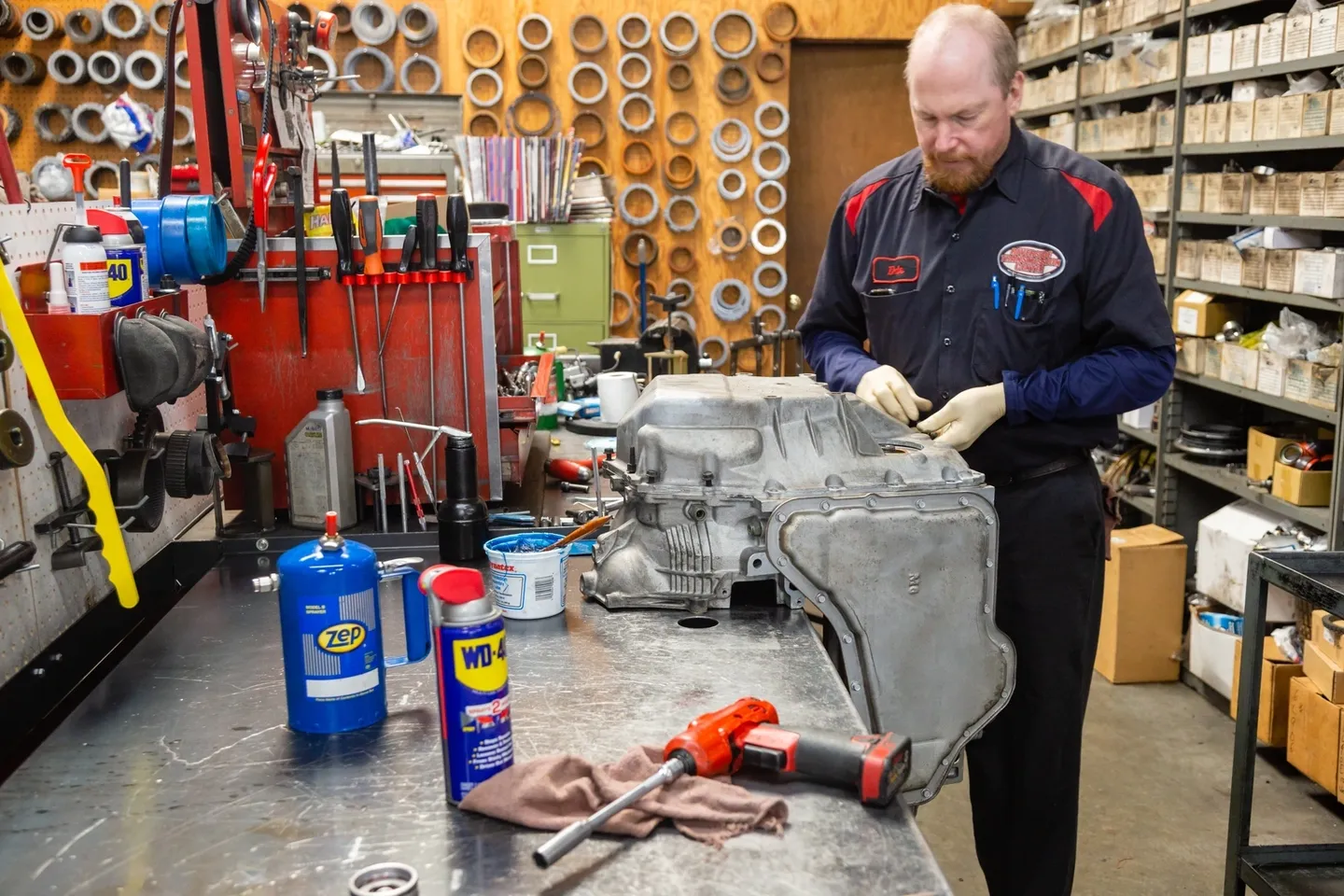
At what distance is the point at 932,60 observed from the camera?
1.81m

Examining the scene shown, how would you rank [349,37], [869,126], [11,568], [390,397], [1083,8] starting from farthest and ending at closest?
[869,126] → [349,37] → [1083,8] → [390,397] → [11,568]

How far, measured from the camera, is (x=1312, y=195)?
2.94m

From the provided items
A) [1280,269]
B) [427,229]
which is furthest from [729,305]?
[427,229]

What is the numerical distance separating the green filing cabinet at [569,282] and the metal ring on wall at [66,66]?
6.84 feet

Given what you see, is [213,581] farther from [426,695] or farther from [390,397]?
[426,695]

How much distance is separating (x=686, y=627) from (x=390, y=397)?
70 cm

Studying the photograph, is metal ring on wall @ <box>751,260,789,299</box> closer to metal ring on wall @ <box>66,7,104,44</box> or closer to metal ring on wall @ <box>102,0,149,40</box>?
metal ring on wall @ <box>102,0,149,40</box>

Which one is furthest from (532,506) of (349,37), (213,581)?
(349,37)

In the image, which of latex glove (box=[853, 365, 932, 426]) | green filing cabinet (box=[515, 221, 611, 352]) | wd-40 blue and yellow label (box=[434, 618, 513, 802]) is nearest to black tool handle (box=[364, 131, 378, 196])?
latex glove (box=[853, 365, 932, 426])

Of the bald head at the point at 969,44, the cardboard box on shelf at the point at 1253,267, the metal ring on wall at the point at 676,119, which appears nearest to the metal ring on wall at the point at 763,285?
the metal ring on wall at the point at 676,119

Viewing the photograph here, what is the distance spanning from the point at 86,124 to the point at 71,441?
4.45 meters

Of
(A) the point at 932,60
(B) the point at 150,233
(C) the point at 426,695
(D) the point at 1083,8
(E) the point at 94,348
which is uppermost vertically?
(D) the point at 1083,8

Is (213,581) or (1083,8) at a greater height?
(1083,8)

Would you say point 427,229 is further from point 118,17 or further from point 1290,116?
point 118,17
